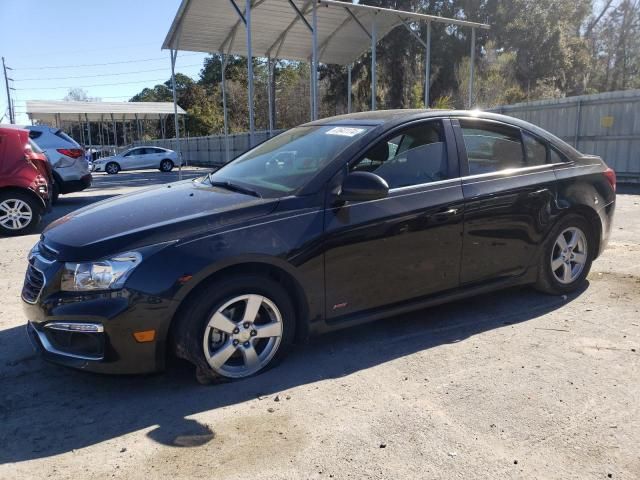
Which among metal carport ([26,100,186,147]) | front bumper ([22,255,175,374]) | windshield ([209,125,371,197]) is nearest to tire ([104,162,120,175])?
metal carport ([26,100,186,147])

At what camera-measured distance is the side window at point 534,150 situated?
4637mm

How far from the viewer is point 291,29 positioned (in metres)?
19.0

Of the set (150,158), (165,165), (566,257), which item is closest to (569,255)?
(566,257)

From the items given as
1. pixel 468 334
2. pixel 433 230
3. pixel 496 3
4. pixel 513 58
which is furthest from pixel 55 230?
pixel 513 58

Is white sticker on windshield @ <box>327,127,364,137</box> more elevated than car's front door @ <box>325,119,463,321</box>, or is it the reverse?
white sticker on windshield @ <box>327,127,364,137</box>

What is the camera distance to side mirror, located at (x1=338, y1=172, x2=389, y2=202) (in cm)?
350

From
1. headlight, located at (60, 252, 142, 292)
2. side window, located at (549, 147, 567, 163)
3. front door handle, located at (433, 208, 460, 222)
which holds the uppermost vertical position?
side window, located at (549, 147, 567, 163)

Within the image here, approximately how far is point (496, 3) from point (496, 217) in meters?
28.3

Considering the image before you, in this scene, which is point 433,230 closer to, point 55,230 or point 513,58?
point 55,230

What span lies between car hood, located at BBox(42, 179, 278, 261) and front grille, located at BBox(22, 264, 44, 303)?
20 cm

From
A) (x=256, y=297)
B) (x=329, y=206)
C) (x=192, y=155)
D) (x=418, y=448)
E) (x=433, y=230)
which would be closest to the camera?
(x=418, y=448)

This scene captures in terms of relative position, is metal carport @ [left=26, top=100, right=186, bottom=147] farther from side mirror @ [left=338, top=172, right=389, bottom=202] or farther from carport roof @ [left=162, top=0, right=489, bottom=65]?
side mirror @ [left=338, top=172, right=389, bottom=202]

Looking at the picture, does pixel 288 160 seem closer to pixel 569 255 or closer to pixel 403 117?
pixel 403 117

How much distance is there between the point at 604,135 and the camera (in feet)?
46.7
